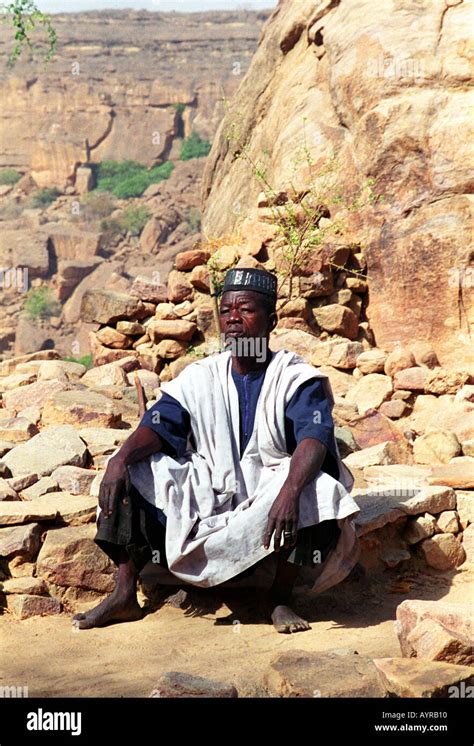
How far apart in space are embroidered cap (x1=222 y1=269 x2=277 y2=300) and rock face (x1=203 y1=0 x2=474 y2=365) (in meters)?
4.01

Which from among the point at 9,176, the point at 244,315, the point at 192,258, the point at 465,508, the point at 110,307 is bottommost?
the point at 465,508

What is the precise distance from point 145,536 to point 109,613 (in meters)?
0.34

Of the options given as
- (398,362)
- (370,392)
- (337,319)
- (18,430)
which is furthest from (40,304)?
(18,430)

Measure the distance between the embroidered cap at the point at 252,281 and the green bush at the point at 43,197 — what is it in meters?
52.6

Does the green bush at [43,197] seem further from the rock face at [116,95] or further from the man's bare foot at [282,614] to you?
the man's bare foot at [282,614]

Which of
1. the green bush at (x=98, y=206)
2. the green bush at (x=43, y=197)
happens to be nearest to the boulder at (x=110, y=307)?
the green bush at (x=98, y=206)

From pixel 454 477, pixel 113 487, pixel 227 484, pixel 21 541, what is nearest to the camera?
pixel 113 487

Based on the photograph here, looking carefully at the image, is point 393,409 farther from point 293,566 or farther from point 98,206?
point 98,206

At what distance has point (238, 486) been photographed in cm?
371

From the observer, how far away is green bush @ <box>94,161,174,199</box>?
54594mm

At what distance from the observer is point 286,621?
3561mm

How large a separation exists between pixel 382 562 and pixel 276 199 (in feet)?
15.7

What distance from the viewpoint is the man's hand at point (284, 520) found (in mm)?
3338

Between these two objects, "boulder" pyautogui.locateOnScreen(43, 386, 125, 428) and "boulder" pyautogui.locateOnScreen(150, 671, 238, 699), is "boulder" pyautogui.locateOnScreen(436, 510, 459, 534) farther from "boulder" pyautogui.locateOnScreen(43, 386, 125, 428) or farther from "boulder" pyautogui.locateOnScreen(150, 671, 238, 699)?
"boulder" pyautogui.locateOnScreen(43, 386, 125, 428)
